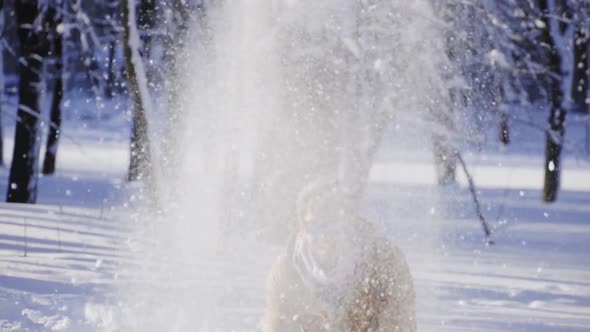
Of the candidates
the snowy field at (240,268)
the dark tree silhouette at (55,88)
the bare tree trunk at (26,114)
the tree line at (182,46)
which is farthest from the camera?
the dark tree silhouette at (55,88)

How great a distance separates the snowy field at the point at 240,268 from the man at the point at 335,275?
119 inches

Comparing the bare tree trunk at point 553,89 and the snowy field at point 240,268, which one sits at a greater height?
the bare tree trunk at point 553,89

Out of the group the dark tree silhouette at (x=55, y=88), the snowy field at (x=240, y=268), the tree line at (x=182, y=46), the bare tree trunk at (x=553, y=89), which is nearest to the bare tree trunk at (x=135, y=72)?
the tree line at (x=182, y=46)

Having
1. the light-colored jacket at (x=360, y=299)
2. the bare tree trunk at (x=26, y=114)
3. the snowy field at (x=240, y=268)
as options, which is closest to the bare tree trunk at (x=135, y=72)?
the snowy field at (x=240, y=268)

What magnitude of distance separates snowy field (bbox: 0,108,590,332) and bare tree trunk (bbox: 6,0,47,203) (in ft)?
1.73

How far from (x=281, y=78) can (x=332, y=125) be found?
2.81 feet

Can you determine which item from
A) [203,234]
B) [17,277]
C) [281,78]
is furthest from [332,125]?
[17,277]

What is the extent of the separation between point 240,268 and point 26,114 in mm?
5661

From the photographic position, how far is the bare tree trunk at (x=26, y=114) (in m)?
13.5

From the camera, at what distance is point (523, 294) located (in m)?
8.86

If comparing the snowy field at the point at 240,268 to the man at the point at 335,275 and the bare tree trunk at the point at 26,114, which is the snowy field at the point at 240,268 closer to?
the bare tree trunk at the point at 26,114

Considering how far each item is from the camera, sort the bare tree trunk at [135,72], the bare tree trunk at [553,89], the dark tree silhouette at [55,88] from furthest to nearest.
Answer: the bare tree trunk at [553,89], the dark tree silhouette at [55,88], the bare tree trunk at [135,72]

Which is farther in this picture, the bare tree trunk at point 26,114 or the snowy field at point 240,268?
the bare tree trunk at point 26,114

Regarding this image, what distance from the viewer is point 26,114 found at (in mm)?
13453
